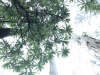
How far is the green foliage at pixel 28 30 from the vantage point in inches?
45.6

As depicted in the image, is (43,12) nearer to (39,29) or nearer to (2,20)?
(39,29)

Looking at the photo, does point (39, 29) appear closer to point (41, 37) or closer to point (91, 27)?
point (41, 37)

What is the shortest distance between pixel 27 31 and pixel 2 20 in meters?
0.39

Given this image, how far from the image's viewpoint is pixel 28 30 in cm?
125

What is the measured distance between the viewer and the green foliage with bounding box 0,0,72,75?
1157 millimetres

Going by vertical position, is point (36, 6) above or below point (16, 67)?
above

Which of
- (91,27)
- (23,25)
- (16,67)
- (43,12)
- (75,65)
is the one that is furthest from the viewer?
(75,65)

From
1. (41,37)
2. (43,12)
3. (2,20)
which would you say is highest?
(43,12)

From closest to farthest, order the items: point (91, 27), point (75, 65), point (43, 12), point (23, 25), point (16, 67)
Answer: point (16, 67)
point (23, 25)
point (43, 12)
point (91, 27)
point (75, 65)

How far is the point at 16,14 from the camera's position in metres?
1.18

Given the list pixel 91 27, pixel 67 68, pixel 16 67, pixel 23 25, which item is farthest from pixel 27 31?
pixel 67 68

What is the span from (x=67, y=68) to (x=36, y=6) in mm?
7329

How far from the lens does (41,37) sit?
1.33 metres

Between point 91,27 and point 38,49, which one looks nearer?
point 38,49
